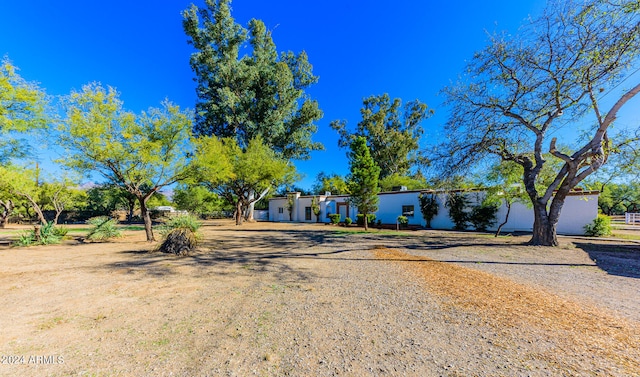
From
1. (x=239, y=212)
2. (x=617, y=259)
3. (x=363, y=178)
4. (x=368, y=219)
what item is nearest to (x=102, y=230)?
(x=239, y=212)

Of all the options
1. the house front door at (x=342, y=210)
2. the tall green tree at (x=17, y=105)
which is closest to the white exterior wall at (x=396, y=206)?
the house front door at (x=342, y=210)

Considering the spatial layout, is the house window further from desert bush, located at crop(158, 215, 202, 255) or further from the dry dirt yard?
desert bush, located at crop(158, 215, 202, 255)

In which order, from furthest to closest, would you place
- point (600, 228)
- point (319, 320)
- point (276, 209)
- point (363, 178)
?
point (276, 209) < point (363, 178) < point (600, 228) < point (319, 320)

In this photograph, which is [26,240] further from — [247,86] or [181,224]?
[247,86]

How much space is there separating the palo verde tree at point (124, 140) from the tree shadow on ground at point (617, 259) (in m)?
13.7

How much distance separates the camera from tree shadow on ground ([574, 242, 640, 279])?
559 cm

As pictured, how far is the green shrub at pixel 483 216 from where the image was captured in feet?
53.3

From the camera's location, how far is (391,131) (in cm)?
3198

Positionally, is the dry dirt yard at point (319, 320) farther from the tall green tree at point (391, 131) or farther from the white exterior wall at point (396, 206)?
the tall green tree at point (391, 131)

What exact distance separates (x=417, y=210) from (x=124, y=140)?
62.5 ft

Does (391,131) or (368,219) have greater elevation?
(391,131)

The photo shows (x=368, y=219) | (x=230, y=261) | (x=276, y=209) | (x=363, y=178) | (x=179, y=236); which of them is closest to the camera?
(x=230, y=261)

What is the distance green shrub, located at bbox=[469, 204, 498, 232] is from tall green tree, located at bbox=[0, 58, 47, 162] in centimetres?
2193

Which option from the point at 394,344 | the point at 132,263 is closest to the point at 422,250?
the point at 394,344
